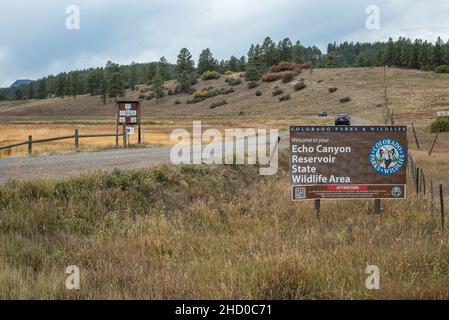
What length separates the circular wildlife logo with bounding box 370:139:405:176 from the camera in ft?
36.4

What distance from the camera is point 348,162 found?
11.1 m

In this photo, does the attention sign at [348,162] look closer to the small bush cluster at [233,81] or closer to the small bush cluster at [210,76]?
the small bush cluster at [233,81]

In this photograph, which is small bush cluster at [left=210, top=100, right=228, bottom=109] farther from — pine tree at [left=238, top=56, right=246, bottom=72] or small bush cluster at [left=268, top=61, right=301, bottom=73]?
pine tree at [left=238, top=56, right=246, bottom=72]

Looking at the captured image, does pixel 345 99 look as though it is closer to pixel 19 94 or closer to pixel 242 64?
pixel 242 64

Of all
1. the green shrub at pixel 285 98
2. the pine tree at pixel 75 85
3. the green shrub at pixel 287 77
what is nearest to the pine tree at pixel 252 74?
the green shrub at pixel 287 77

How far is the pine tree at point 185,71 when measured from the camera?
124m

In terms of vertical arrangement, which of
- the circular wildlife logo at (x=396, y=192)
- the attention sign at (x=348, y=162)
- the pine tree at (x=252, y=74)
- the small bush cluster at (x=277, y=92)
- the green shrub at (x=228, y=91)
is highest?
the pine tree at (x=252, y=74)

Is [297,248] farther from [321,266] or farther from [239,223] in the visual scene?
[239,223]

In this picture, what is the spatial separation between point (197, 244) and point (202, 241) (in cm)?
16

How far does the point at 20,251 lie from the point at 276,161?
1474 centimetres

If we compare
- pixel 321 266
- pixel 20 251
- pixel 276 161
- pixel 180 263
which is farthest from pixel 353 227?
pixel 276 161

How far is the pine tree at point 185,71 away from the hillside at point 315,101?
2.70 m

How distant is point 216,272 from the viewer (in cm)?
647

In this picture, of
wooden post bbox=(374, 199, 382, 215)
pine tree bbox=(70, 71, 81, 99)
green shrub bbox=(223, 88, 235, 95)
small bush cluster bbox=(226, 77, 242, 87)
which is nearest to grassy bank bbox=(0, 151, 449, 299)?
wooden post bbox=(374, 199, 382, 215)
